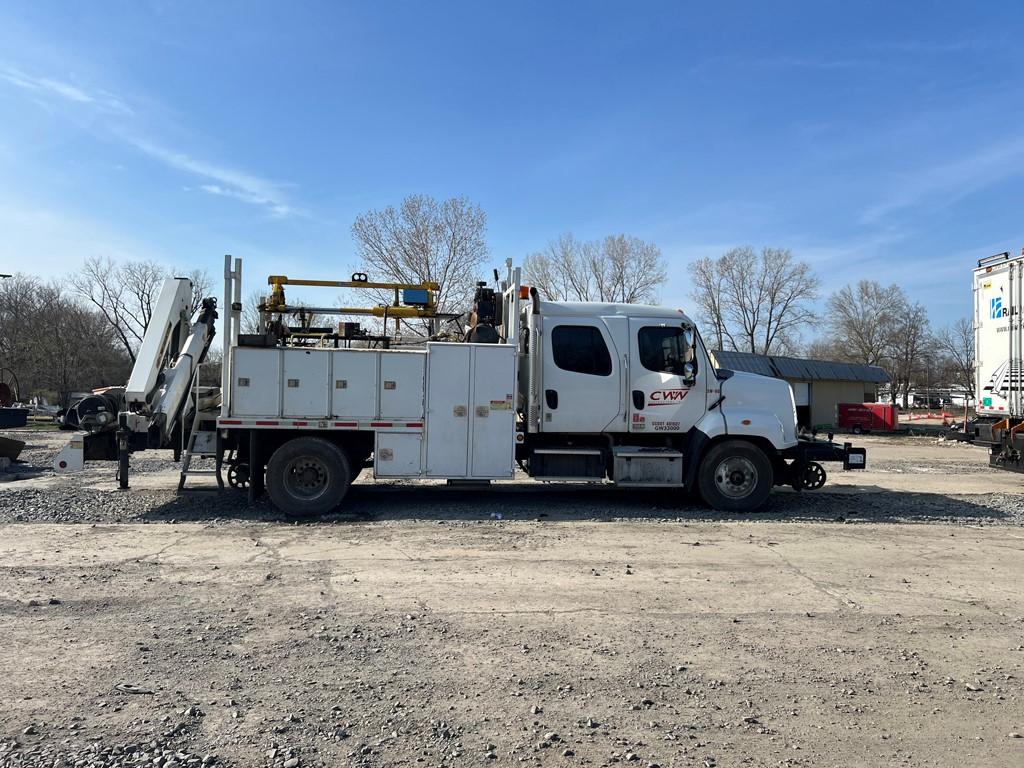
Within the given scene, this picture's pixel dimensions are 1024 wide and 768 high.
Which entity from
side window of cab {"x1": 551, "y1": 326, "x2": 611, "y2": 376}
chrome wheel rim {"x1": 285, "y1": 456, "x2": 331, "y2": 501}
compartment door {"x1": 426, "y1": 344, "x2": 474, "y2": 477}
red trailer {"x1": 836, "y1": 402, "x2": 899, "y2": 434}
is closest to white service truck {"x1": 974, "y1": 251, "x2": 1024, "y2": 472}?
side window of cab {"x1": 551, "y1": 326, "x2": 611, "y2": 376}

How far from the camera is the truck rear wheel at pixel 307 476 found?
960 centimetres

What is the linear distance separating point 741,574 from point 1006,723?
9.69 feet

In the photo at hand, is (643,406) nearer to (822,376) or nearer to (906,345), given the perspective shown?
(822,376)

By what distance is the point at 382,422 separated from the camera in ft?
32.1

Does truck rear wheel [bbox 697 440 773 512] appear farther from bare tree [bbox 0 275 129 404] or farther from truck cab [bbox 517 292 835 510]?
bare tree [bbox 0 275 129 404]

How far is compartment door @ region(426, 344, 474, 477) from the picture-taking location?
9.91 meters

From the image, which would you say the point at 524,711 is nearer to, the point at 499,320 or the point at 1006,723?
the point at 1006,723

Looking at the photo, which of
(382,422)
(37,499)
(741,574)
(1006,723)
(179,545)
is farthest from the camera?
(37,499)

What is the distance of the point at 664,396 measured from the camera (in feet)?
34.2

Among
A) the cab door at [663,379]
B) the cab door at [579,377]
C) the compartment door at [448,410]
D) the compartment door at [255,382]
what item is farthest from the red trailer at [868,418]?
the compartment door at [255,382]

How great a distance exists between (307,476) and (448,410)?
2112mm

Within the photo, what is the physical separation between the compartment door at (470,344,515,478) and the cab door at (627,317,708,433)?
6.01 ft

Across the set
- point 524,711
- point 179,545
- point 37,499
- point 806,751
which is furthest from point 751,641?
point 37,499

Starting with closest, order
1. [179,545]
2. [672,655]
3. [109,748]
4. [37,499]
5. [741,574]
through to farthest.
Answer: [109,748] → [672,655] → [741,574] → [179,545] → [37,499]
